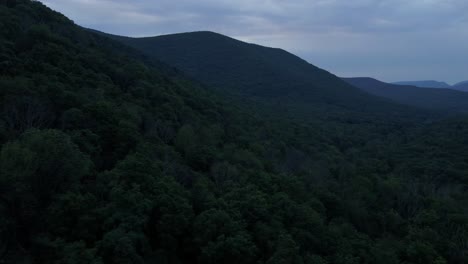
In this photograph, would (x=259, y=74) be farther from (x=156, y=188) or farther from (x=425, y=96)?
(x=156, y=188)

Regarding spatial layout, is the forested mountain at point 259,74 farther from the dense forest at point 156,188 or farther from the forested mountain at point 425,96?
the dense forest at point 156,188

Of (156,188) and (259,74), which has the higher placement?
(259,74)

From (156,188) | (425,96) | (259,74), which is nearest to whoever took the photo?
(156,188)

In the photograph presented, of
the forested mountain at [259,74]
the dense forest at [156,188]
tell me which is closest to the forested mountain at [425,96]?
the forested mountain at [259,74]

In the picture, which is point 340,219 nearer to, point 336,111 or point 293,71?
point 336,111

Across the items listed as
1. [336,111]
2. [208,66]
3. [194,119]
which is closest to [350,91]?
[336,111]

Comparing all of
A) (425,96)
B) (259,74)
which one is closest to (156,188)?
(259,74)
